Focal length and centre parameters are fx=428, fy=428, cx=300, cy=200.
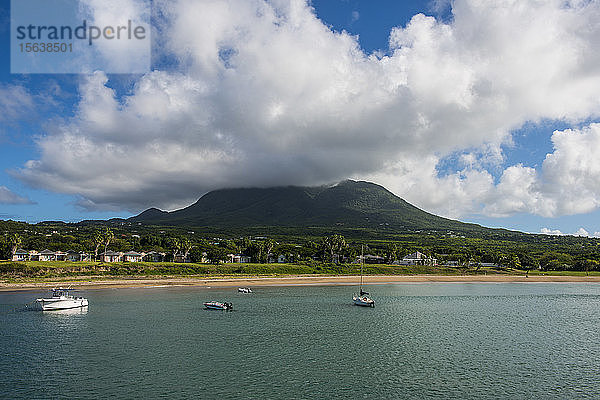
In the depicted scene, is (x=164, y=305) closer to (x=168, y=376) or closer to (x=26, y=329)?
(x=26, y=329)

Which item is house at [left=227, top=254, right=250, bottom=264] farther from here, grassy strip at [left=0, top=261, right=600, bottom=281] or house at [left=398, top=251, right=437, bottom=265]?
house at [left=398, top=251, right=437, bottom=265]

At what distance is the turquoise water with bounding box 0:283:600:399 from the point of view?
29.9 metres

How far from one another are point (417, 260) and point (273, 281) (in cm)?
6816

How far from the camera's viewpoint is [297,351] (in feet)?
131

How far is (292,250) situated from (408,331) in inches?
3925

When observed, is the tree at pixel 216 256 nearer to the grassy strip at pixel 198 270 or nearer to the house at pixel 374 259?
the grassy strip at pixel 198 270

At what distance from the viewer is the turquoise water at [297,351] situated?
98.1 feet

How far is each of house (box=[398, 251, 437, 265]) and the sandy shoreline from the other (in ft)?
64.6

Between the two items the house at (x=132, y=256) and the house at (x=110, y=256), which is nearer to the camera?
the house at (x=110, y=256)

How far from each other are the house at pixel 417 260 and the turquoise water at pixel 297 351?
277 feet

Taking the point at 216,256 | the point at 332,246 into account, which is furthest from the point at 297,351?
the point at 332,246

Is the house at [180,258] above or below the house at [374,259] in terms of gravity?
above

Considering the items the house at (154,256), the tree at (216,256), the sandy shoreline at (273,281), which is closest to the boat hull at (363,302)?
the sandy shoreline at (273,281)

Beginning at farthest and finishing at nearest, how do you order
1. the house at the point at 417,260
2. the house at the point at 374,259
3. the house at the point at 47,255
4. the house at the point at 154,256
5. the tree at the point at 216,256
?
the house at the point at 374,259 < the house at the point at 417,260 < the house at the point at 154,256 < the tree at the point at 216,256 < the house at the point at 47,255
